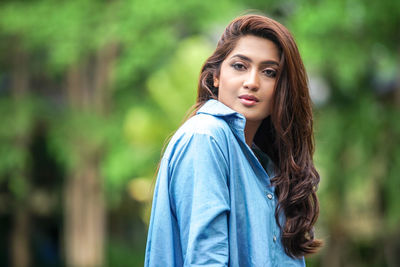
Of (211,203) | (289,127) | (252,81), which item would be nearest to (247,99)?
(252,81)

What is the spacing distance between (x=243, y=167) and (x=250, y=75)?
0.31 m

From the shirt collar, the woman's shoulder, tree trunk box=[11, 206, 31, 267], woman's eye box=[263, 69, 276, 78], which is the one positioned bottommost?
tree trunk box=[11, 206, 31, 267]

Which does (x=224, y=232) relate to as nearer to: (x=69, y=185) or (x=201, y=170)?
(x=201, y=170)

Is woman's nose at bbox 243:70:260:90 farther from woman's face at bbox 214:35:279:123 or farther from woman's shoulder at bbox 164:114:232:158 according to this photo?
woman's shoulder at bbox 164:114:232:158

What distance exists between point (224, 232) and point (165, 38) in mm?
7799

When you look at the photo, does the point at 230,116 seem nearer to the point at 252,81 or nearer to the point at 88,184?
the point at 252,81

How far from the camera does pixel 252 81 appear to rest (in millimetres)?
1858

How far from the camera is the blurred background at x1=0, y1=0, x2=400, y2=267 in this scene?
28.5 feet

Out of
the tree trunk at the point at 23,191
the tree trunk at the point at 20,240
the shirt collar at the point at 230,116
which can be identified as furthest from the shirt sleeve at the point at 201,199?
the tree trunk at the point at 20,240

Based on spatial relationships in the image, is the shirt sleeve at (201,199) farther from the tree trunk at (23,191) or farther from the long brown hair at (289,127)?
→ the tree trunk at (23,191)

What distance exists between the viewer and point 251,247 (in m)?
1.70

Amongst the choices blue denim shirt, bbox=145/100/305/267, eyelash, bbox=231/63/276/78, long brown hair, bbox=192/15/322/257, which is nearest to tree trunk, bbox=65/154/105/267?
long brown hair, bbox=192/15/322/257

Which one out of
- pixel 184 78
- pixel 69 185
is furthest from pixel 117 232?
pixel 184 78

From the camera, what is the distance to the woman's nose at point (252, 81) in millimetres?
1859
